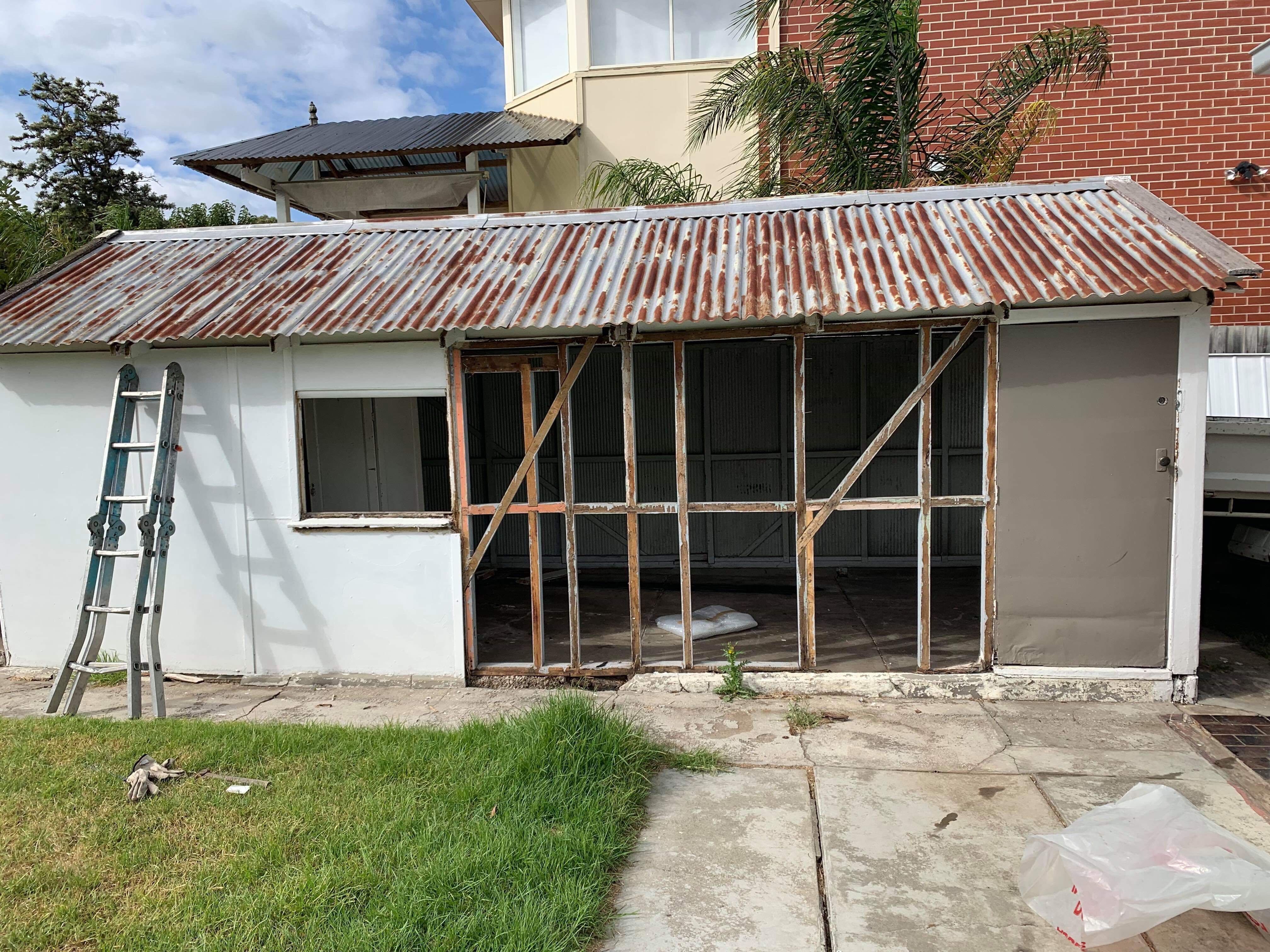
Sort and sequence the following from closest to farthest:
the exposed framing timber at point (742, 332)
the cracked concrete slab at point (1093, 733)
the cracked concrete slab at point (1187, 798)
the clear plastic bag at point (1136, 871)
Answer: the clear plastic bag at point (1136, 871)
the cracked concrete slab at point (1187, 798)
the cracked concrete slab at point (1093, 733)
the exposed framing timber at point (742, 332)

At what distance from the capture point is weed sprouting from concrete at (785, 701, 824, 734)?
5.41 m

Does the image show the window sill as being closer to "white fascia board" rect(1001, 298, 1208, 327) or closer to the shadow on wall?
the shadow on wall

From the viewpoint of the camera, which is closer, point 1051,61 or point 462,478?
point 462,478

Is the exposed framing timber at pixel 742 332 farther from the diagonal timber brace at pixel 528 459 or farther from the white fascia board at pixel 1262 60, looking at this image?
the white fascia board at pixel 1262 60

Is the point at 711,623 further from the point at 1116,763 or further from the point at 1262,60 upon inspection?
the point at 1262,60

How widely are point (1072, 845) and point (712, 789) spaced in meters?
1.89

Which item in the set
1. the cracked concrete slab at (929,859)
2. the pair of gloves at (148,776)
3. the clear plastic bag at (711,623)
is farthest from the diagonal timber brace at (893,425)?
the pair of gloves at (148,776)

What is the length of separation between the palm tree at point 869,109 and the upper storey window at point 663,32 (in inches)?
43.0

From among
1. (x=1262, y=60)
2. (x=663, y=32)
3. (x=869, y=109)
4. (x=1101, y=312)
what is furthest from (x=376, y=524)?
(x=663, y=32)

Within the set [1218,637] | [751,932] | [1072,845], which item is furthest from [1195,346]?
[751,932]

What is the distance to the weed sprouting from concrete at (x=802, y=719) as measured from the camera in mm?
5414

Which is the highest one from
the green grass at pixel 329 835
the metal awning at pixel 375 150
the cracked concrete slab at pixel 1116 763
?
the metal awning at pixel 375 150

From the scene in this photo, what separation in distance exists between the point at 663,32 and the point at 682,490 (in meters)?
8.01

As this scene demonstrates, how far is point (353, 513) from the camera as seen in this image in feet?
A: 21.1
